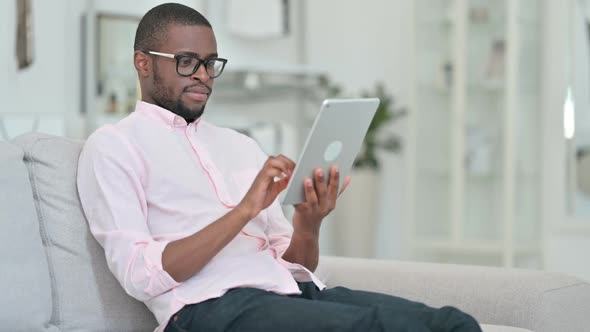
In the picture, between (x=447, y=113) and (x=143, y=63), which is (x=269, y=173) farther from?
(x=447, y=113)

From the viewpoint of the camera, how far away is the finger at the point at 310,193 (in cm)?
166

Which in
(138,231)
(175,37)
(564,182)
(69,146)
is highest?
(175,37)

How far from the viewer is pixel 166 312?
1.67 metres

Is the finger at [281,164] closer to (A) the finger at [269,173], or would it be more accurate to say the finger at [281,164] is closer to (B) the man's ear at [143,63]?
(A) the finger at [269,173]

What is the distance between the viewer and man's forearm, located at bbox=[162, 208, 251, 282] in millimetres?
1621

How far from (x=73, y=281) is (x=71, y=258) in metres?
0.05

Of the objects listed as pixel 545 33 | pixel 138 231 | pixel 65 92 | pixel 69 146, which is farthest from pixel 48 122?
pixel 545 33

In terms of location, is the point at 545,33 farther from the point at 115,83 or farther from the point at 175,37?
the point at 175,37

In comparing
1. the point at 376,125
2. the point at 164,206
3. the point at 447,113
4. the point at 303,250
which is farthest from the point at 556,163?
the point at 164,206

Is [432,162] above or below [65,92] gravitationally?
below

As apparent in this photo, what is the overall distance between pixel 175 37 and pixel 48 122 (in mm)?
1567

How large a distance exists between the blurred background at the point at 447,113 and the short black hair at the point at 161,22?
6.55 ft

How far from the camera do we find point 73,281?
5.80 ft

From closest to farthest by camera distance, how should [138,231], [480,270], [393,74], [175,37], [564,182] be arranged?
1. [138,231]
2. [175,37]
3. [480,270]
4. [564,182]
5. [393,74]
